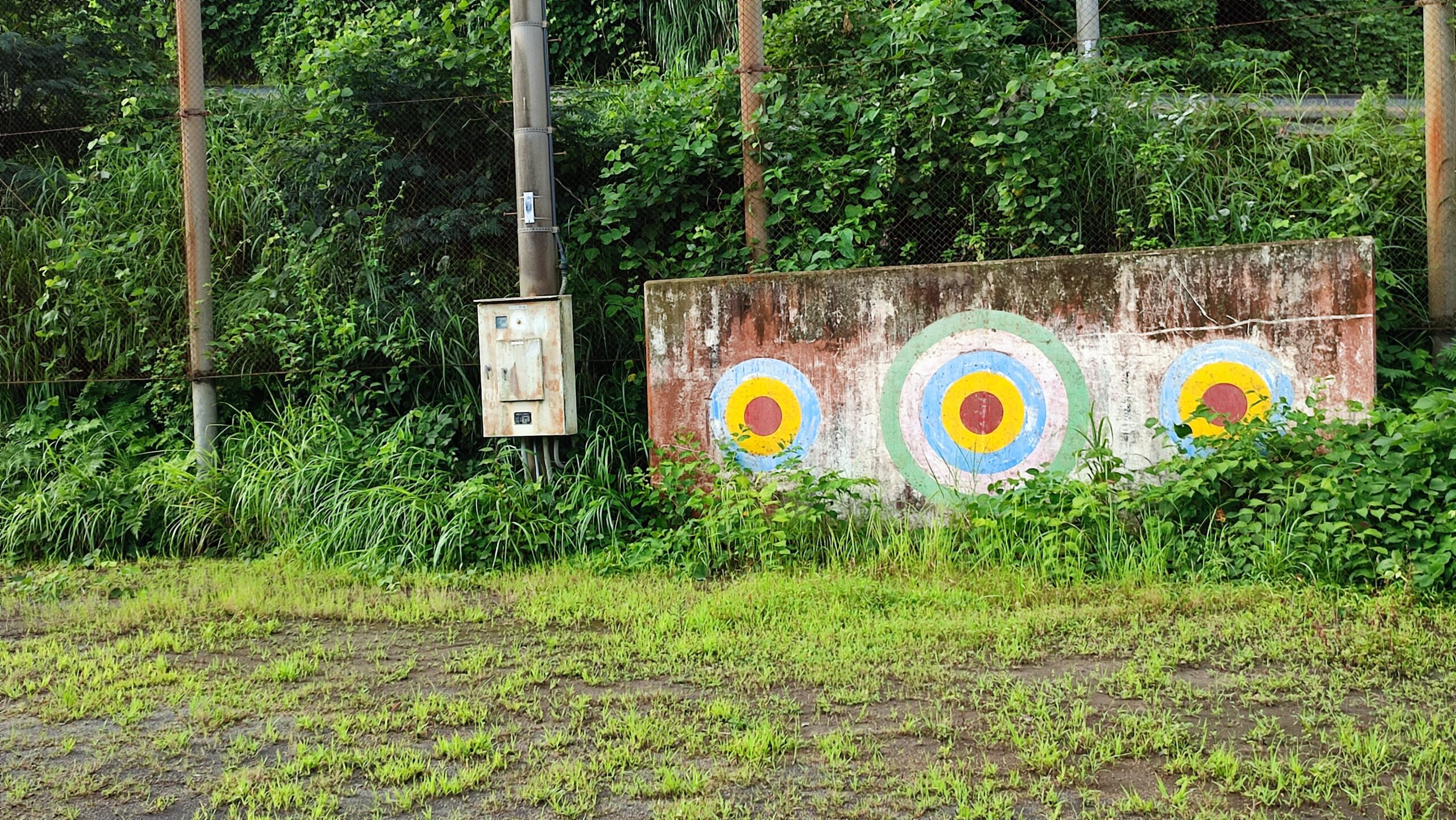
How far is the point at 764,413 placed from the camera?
6270 mm

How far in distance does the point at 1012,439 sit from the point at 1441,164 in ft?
8.91

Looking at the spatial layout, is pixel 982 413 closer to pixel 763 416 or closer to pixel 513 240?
pixel 763 416

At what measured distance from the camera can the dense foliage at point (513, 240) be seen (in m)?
6.24

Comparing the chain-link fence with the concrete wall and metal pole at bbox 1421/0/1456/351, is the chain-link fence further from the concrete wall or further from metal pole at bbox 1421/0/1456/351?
the concrete wall

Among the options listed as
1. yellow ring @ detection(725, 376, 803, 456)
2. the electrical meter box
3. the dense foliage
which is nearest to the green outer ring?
the dense foliage

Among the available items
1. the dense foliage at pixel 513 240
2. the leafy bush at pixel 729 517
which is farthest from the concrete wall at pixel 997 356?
the dense foliage at pixel 513 240

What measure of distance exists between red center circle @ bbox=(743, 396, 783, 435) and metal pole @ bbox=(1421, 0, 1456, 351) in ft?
11.7

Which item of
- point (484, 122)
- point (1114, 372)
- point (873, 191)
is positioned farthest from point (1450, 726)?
point (484, 122)

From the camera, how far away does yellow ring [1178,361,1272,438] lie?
5.50 meters

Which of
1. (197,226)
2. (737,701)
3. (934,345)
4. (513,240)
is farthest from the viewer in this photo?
(513,240)

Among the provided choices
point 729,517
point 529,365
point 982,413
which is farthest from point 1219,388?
point 529,365

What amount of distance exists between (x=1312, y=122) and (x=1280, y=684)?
5492 millimetres

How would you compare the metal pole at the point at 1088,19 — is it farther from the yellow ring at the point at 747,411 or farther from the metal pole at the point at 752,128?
Result: the yellow ring at the point at 747,411

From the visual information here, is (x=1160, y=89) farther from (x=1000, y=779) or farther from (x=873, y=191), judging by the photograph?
(x=1000, y=779)
